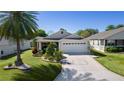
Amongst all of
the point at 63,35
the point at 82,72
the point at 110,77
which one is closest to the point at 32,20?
the point at 82,72

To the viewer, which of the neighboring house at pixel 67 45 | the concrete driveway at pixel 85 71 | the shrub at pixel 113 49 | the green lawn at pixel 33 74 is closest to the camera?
the green lawn at pixel 33 74

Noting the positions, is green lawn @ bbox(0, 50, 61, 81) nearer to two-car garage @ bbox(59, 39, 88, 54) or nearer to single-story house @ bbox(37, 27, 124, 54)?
single-story house @ bbox(37, 27, 124, 54)

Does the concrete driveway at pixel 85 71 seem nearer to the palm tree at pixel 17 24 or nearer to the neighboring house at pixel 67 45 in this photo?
the neighboring house at pixel 67 45

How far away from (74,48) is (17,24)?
1099 centimetres

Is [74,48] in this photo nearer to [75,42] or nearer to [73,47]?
[73,47]

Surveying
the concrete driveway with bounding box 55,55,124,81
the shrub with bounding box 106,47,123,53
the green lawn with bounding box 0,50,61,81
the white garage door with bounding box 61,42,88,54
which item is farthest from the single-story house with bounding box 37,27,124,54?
the green lawn with bounding box 0,50,61,81

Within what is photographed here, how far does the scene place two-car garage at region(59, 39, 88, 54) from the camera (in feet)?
85.6

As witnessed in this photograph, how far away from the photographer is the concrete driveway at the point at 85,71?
16.1m

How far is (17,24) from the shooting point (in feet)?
55.3

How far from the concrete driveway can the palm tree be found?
170 inches

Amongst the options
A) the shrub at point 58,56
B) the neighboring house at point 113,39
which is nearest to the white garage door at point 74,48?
Result: the shrub at point 58,56

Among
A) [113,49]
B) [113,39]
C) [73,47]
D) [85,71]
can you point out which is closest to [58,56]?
[85,71]
